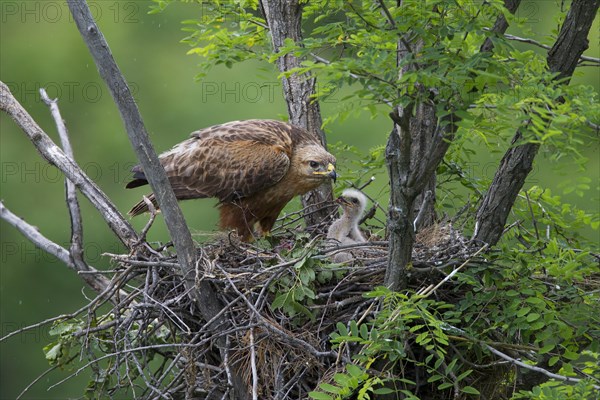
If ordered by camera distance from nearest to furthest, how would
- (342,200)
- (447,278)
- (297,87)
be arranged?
1. (447,278)
2. (342,200)
3. (297,87)

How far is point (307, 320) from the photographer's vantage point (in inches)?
197

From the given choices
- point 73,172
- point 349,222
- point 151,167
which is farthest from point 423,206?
point 73,172

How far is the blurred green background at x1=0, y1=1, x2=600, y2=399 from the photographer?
14.1m

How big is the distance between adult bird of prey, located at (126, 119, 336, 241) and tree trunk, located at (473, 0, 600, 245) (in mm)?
1605

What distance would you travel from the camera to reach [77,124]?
1548cm

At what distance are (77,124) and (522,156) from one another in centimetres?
1167

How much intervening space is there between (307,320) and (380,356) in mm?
475

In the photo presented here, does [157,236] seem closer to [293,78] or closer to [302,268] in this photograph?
[293,78]

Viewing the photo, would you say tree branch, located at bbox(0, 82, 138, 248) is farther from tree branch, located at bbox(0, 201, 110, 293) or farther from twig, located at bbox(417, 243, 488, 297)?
twig, located at bbox(417, 243, 488, 297)

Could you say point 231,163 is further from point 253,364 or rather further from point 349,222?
point 253,364

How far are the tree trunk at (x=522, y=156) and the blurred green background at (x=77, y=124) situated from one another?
26.3 ft

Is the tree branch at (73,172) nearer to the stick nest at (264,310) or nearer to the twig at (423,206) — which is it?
the stick nest at (264,310)

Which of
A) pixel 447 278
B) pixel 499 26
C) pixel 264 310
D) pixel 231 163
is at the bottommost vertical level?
pixel 264 310

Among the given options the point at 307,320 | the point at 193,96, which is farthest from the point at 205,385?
the point at 193,96
